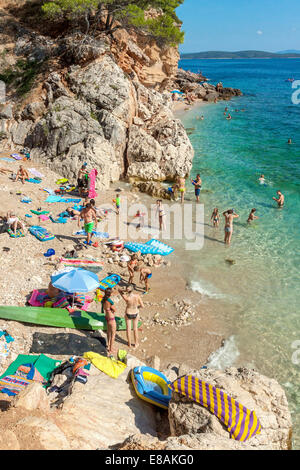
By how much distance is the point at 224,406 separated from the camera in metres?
5.14

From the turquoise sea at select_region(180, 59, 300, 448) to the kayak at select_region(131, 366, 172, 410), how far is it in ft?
8.18

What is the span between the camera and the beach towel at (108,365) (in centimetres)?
698

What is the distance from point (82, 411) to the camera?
18.1 ft

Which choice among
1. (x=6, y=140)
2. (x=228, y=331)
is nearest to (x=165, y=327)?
(x=228, y=331)

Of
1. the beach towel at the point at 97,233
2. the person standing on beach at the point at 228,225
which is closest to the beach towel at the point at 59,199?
the beach towel at the point at 97,233

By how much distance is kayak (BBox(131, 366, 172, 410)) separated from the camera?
21.2 ft

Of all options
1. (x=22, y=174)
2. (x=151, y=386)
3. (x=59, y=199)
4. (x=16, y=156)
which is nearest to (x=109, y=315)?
(x=151, y=386)

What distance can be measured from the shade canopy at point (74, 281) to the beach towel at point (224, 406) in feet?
13.3

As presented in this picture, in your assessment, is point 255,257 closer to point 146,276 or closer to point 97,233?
point 146,276

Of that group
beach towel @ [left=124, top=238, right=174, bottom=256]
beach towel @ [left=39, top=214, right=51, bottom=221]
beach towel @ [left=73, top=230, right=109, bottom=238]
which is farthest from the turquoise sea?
beach towel @ [left=39, top=214, right=51, bottom=221]

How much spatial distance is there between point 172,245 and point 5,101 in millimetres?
16964

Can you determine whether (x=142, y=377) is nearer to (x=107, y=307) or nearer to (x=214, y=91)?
(x=107, y=307)
